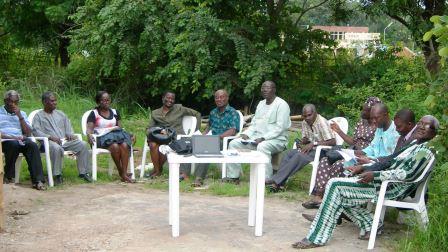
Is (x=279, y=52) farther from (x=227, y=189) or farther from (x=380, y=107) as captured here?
(x=380, y=107)

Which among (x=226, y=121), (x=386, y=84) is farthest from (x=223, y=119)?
(x=386, y=84)

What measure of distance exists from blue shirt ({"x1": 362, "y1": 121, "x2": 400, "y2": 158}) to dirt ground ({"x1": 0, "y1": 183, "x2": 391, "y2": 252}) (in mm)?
878

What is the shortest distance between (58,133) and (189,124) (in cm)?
183

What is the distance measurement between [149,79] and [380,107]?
24.7 ft

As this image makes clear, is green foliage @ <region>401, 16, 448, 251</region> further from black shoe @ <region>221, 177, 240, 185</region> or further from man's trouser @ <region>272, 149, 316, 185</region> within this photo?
black shoe @ <region>221, 177, 240, 185</region>

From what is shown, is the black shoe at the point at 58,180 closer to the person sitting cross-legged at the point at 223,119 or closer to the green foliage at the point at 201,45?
→ the person sitting cross-legged at the point at 223,119

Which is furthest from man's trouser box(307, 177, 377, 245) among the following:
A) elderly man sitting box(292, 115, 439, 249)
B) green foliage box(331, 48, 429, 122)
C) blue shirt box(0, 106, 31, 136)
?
blue shirt box(0, 106, 31, 136)

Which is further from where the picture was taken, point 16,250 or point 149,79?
point 149,79

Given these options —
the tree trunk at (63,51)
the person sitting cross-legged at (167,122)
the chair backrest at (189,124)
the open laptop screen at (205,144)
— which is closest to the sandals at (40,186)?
the person sitting cross-legged at (167,122)

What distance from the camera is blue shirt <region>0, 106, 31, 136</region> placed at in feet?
26.0

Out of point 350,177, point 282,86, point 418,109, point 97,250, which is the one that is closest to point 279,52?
point 282,86

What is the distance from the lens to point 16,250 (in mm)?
5258

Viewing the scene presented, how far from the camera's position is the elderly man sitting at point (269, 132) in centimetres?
823

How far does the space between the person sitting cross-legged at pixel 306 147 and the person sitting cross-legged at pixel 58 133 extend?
96.6 inches
